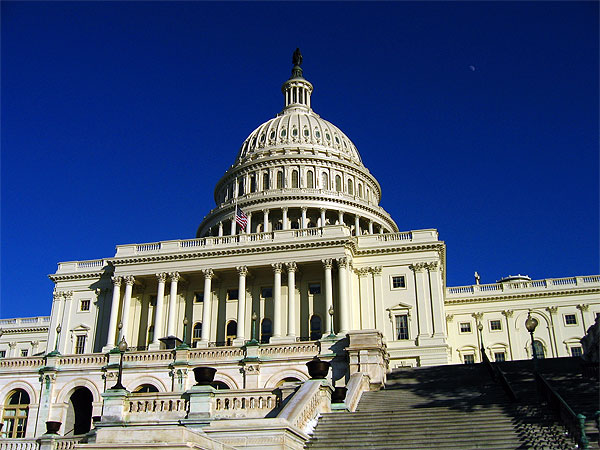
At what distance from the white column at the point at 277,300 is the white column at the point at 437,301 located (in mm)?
13687

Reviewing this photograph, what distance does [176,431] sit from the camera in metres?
16.9

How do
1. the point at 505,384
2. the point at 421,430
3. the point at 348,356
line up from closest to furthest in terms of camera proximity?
the point at 421,430
the point at 505,384
the point at 348,356

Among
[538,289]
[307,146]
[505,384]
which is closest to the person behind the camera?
[505,384]

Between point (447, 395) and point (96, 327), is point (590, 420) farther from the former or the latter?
point (96, 327)

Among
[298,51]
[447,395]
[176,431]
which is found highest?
[298,51]

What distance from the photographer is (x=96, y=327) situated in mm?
66938

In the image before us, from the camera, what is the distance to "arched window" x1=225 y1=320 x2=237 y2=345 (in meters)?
63.4

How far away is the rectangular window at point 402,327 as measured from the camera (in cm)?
6103

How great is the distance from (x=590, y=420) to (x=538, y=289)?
2305 inches

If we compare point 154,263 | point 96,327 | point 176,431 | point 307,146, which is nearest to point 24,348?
point 96,327

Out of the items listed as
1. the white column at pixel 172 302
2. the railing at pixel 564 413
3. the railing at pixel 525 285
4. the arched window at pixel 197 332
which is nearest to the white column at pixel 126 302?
the white column at pixel 172 302

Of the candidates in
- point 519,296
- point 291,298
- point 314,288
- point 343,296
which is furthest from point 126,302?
point 519,296

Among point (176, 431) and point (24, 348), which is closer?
point (176, 431)

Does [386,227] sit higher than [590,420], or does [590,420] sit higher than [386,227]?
[386,227]
